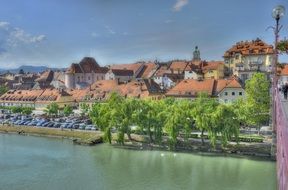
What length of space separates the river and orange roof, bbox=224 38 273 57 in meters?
38.9

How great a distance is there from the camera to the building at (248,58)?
70688mm

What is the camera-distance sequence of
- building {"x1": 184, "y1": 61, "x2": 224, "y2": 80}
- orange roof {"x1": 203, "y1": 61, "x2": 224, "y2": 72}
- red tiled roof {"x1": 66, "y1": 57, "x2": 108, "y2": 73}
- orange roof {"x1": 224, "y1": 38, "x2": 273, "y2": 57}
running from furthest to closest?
red tiled roof {"x1": 66, "y1": 57, "x2": 108, "y2": 73} → orange roof {"x1": 203, "y1": 61, "x2": 224, "y2": 72} → building {"x1": 184, "y1": 61, "x2": 224, "y2": 80} → orange roof {"x1": 224, "y1": 38, "x2": 273, "y2": 57}

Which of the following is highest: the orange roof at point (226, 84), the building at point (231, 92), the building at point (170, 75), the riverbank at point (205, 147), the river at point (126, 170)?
the building at point (170, 75)

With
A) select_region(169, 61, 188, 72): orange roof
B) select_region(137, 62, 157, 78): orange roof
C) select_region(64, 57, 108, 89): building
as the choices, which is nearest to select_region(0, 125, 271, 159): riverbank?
select_region(169, 61, 188, 72): orange roof

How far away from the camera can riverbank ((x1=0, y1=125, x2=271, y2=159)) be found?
40.8 metres

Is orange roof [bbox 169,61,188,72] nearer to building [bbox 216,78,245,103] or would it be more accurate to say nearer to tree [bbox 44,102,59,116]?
building [bbox 216,78,245,103]

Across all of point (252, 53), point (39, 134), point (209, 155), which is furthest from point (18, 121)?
point (252, 53)

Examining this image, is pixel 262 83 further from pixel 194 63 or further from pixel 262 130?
pixel 194 63

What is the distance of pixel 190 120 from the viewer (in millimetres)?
44500

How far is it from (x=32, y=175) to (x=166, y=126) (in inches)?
594

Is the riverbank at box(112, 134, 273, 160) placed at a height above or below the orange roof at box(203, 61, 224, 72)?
below

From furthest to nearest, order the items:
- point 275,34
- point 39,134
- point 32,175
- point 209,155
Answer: point 39,134
point 209,155
point 32,175
point 275,34

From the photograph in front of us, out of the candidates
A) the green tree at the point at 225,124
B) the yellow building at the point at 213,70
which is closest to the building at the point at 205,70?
A: the yellow building at the point at 213,70

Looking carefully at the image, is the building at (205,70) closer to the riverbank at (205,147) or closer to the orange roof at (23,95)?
the orange roof at (23,95)
